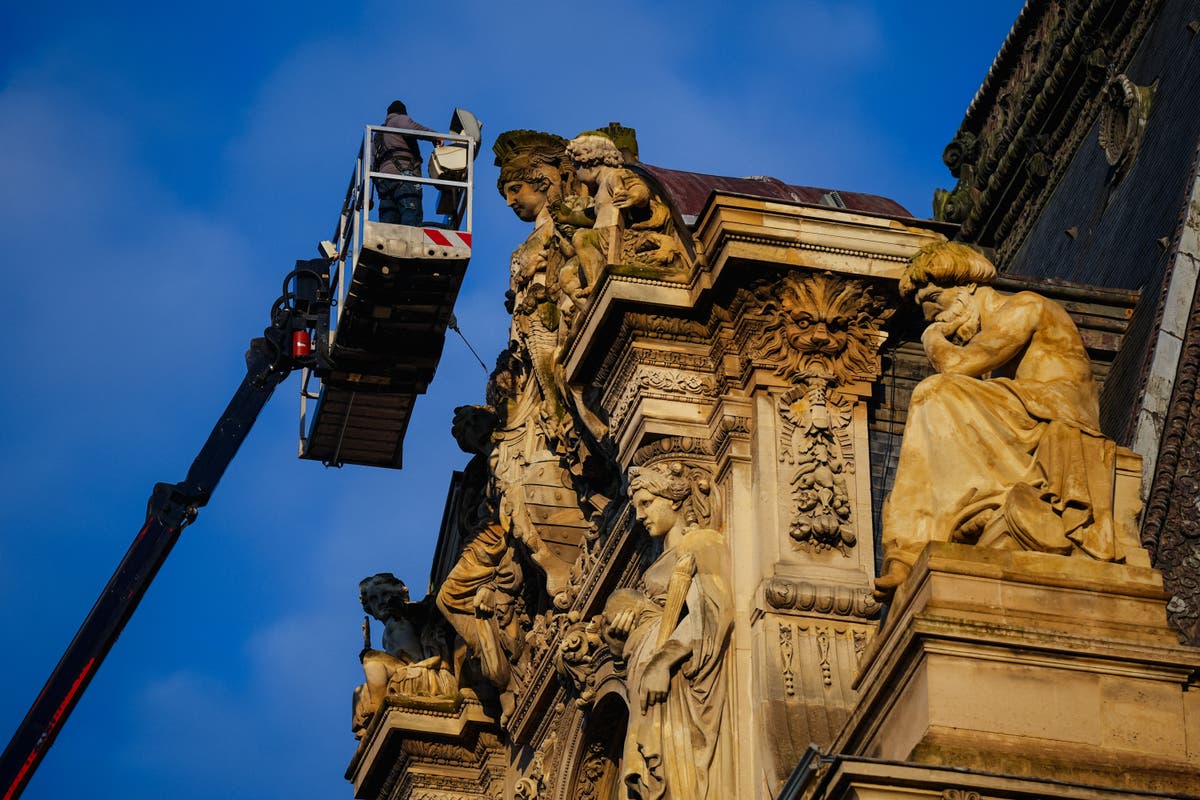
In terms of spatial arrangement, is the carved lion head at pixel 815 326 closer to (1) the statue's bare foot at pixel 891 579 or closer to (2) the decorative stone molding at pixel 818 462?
(2) the decorative stone molding at pixel 818 462

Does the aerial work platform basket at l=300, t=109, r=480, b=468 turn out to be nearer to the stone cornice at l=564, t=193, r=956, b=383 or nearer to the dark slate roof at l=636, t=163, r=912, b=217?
the dark slate roof at l=636, t=163, r=912, b=217

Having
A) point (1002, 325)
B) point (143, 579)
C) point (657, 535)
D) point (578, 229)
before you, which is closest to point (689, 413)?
point (657, 535)

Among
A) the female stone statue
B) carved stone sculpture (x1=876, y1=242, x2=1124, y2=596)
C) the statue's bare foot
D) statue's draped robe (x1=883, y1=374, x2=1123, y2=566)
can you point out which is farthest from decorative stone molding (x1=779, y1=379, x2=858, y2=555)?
the statue's bare foot

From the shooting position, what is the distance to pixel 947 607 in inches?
625

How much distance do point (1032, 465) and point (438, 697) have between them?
12.1 metres

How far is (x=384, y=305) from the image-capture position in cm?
2906

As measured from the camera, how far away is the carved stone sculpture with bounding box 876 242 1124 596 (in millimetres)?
16594

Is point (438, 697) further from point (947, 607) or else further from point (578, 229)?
point (947, 607)

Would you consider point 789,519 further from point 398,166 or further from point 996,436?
point 398,166

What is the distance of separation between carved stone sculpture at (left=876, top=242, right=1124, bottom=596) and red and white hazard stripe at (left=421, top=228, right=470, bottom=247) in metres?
10.6

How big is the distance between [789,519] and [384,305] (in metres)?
9.42

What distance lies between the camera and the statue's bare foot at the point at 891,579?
16.7m

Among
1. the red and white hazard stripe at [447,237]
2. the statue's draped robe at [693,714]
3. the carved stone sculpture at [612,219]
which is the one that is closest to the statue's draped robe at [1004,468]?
the statue's draped robe at [693,714]

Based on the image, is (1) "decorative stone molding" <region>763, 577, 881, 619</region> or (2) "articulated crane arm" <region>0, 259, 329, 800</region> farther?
(2) "articulated crane arm" <region>0, 259, 329, 800</region>
